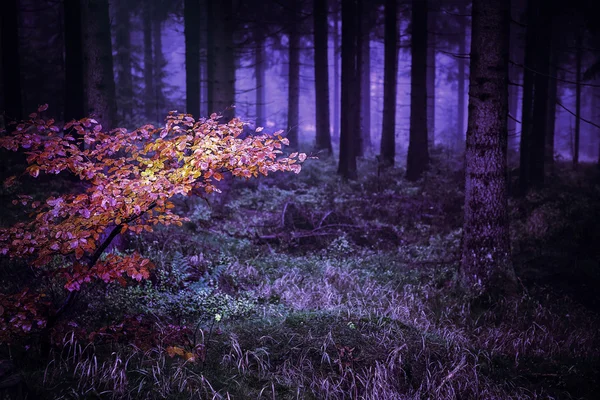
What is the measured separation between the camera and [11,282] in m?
5.90

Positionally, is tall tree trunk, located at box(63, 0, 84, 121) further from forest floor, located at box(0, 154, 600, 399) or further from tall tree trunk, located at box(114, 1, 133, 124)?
tall tree trunk, located at box(114, 1, 133, 124)

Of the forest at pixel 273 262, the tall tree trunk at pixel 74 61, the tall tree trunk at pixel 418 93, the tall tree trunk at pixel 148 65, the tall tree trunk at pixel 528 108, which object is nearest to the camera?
the forest at pixel 273 262

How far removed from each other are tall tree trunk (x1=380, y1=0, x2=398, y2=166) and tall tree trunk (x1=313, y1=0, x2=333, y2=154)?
277 cm

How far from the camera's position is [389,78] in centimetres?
1861

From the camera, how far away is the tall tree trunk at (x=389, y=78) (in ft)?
58.2

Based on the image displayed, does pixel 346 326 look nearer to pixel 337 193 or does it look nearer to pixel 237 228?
pixel 237 228

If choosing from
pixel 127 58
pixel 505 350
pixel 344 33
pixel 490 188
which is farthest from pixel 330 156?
pixel 505 350

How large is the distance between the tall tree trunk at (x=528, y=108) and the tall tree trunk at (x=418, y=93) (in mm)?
3433

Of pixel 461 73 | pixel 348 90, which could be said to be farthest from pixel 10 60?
pixel 461 73

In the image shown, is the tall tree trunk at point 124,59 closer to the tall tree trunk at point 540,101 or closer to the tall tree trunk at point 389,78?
the tall tree trunk at point 389,78

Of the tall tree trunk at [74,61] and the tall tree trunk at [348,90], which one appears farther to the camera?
the tall tree trunk at [348,90]

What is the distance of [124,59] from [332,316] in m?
21.2

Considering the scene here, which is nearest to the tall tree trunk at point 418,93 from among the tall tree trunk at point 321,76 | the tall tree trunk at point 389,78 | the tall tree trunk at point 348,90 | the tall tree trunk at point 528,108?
the tall tree trunk at point 389,78

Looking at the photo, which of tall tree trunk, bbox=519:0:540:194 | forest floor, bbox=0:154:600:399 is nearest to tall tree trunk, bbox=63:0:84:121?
forest floor, bbox=0:154:600:399
